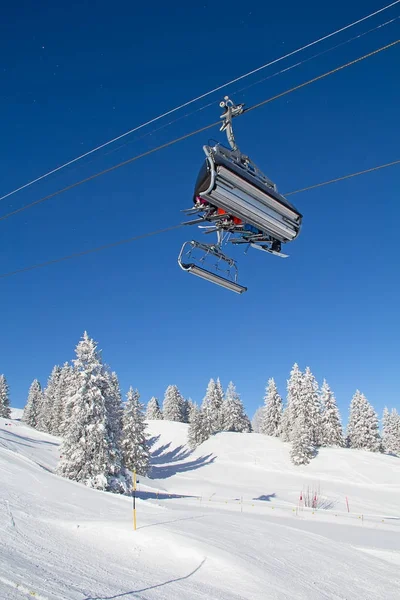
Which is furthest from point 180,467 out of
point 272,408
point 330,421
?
point 330,421

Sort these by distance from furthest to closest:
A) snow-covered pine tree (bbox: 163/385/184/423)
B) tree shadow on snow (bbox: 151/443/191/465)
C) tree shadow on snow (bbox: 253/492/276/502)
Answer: snow-covered pine tree (bbox: 163/385/184/423) → tree shadow on snow (bbox: 151/443/191/465) → tree shadow on snow (bbox: 253/492/276/502)

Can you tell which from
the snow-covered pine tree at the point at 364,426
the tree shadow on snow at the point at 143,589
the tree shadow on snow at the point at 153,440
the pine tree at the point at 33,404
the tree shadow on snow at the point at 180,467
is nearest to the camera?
the tree shadow on snow at the point at 143,589

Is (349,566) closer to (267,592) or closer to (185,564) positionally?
(267,592)

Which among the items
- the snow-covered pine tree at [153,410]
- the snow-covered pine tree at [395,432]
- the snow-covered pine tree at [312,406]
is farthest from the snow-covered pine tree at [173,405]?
the snow-covered pine tree at [395,432]

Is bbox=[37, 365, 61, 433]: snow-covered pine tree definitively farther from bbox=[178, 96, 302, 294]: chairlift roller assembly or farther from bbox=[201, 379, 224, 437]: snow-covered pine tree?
bbox=[178, 96, 302, 294]: chairlift roller assembly

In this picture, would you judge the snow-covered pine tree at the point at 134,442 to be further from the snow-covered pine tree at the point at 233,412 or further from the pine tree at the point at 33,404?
the pine tree at the point at 33,404

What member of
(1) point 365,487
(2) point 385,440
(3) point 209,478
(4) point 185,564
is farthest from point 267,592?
(2) point 385,440

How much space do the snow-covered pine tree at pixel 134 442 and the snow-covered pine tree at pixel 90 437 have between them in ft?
57.0

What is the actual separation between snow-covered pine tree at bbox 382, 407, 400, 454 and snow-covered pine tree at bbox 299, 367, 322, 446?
27.9 metres

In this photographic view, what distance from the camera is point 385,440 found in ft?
271

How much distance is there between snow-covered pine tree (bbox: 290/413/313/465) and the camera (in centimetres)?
5256

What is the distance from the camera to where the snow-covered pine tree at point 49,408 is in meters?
69.2

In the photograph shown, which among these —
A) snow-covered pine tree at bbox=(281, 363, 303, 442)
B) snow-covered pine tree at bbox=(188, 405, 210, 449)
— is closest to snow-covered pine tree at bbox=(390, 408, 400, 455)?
snow-covered pine tree at bbox=(281, 363, 303, 442)

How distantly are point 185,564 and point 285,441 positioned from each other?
191 feet
